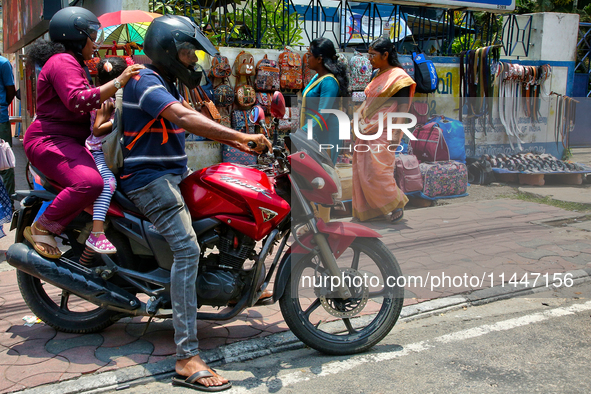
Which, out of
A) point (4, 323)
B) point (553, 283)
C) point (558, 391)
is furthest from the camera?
point (553, 283)

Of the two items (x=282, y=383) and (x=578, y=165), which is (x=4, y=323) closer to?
(x=282, y=383)

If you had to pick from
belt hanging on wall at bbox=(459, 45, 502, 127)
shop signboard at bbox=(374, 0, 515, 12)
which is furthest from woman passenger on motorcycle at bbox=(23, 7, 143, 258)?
belt hanging on wall at bbox=(459, 45, 502, 127)

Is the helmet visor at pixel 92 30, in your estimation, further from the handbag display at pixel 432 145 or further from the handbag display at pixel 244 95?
the handbag display at pixel 432 145

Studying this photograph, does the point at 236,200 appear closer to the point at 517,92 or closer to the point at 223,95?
the point at 223,95

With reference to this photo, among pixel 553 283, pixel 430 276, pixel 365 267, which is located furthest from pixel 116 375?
pixel 553 283

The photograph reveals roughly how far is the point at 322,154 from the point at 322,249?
0.54 metres

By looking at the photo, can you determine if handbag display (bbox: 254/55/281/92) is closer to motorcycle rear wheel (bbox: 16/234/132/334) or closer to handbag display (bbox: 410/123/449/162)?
handbag display (bbox: 410/123/449/162)

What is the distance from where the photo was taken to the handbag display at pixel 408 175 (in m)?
7.11

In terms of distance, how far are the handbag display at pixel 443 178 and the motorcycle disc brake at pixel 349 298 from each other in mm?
4356

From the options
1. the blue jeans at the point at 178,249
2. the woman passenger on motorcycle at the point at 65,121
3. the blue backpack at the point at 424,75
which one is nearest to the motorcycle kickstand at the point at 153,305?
the blue jeans at the point at 178,249

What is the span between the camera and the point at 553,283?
4367 millimetres

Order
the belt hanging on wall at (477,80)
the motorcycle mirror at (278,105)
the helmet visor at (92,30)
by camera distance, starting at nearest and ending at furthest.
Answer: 1. the motorcycle mirror at (278,105)
2. the helmet visor at (92,30)
3. the belt hanging on wall at (477,80)

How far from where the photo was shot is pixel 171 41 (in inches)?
112

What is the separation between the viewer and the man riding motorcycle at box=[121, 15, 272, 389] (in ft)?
9.16
